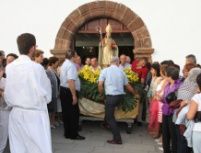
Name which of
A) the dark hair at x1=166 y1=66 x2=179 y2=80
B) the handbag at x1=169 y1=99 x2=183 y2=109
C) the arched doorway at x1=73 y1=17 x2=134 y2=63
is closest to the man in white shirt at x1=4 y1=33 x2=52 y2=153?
the handbag at x1=169 y1=99 x2=183 y2=109

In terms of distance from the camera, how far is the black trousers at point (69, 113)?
7.77 meters

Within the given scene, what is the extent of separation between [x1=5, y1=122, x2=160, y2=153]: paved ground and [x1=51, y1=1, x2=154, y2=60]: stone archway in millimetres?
2678

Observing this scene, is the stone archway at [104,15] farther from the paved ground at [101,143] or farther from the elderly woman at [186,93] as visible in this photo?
the elderly woman at [186,93]

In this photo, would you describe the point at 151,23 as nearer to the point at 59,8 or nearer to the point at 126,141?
the point at 59,8

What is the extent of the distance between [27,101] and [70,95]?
339cm

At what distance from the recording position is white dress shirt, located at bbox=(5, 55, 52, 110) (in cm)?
433

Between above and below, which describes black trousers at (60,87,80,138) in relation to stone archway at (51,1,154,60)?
below

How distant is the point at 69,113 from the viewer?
308 inches

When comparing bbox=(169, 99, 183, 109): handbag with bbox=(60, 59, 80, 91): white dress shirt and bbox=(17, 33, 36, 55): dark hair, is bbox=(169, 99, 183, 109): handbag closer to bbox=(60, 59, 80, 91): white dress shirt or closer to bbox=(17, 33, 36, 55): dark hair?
bbox=(17, 33, 36, 55): dark hair

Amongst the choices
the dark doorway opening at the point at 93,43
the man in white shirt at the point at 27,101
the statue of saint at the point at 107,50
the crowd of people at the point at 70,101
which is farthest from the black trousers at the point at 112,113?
the dark doorway opening at the point at 93,43

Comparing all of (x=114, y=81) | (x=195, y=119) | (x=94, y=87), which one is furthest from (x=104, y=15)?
(x=195, y=119)

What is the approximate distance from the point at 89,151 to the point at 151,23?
4.89 m

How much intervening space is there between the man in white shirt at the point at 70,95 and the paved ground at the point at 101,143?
222 millimetres

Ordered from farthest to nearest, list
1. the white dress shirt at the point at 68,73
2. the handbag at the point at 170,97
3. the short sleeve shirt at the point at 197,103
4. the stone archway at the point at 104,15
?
the stone archway at the point at 104,15 → the white dress shirt at the point at 68,73 → the handbag at the point at 170,97 → the short sleeve shirt at the point at 197,103
